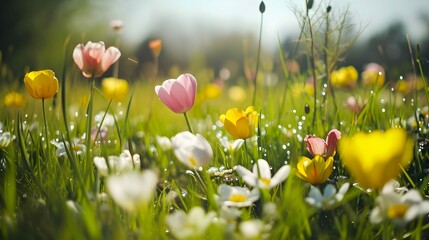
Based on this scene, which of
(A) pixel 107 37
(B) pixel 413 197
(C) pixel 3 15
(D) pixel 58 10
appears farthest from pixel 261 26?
(A) pixel 107 37

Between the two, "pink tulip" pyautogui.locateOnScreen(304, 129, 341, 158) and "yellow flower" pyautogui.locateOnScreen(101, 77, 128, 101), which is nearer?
"pink tulip" pyautogui.locateOnScreen(304, 129, 341, 158)

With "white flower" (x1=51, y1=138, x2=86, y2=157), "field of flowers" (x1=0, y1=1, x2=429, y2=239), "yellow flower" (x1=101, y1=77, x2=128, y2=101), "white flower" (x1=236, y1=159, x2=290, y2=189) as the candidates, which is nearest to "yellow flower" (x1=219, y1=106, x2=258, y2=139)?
"field of flowers" (x1=0, y1=1, x2=429, y2=239)

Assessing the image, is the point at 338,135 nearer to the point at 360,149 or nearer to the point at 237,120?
the point at 237,120

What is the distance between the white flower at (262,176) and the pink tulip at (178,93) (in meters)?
0.24

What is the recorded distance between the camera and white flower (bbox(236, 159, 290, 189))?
0.73 meters

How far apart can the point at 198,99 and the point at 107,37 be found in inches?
327

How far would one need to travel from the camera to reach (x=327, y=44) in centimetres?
140

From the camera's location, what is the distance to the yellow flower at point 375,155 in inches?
22.5

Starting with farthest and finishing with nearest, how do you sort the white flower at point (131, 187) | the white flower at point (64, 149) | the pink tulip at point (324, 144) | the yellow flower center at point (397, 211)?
the white flower at point (64, 149), the pink tulip at point (324, 144), the yellow flower center at point (397, 211), the white flower at point (131, 187)

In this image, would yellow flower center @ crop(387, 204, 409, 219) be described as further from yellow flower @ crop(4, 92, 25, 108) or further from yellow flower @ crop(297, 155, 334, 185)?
yellow flower @ crop(4, 92, 25, 108)

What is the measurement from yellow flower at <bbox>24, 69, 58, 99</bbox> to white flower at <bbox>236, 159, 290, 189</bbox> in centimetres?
47

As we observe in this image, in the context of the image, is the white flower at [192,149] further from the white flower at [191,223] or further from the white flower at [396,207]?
the white flower at [396,207]

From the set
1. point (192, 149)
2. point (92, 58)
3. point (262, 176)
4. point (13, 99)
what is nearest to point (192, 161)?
point (192, 149)

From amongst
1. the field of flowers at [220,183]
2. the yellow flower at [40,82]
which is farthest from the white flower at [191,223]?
the yellow flower at [40,82]
